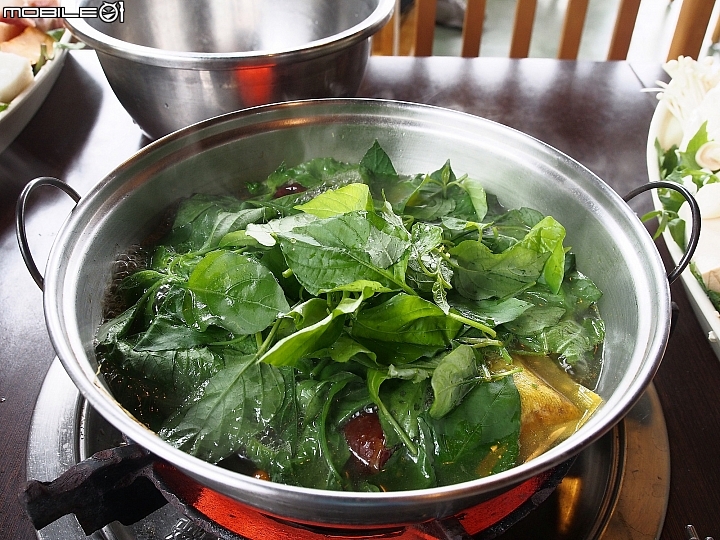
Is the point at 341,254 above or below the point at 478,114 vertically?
above

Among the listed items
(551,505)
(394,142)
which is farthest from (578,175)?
(551,505)

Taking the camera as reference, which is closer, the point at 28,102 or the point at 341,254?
the point at 341,254

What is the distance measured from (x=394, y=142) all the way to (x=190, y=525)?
3.02 ft

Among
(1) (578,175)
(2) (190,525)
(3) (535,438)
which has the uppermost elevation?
(1) (578,175)

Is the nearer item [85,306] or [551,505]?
[85,306]

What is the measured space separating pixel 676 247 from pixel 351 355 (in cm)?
102

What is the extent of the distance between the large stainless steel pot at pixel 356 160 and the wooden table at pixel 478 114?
34 cm

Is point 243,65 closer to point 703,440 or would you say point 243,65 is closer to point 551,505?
point 551,505

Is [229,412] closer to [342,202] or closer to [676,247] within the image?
[342,202]

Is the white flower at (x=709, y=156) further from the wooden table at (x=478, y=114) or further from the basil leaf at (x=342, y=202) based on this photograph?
the basil leaf at (x=342, y=202)

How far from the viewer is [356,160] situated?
142cm

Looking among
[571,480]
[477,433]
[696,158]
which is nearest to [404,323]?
[477,433]

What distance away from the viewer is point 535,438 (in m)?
0.96

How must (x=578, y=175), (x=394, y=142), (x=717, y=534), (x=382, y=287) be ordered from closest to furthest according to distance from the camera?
(x=382, y=287) < (x=717, y=534) < (x=578, y=175) < (x=394, y=142)
